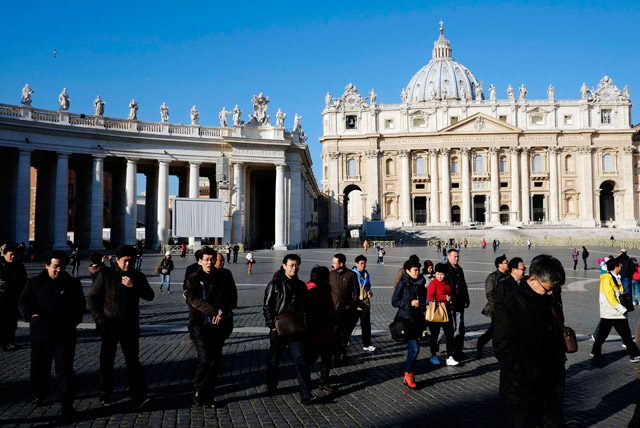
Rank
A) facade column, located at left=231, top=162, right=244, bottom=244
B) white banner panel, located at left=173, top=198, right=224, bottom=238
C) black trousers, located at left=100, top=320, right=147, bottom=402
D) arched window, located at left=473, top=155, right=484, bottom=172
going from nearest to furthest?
black trousers, located at left=100, top=320, right=147, bottom=402 → white banner panel, located at left=173, top=198, right=224, bottom=238 → facade column, located at left=231, top=162, right=244, bottom=244 → arched window, located at left=473, top=155, right=484, bottom=172

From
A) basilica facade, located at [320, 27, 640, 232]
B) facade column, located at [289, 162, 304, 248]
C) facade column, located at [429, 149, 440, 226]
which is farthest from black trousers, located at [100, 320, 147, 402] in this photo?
facade column, located at [429, 149, 440, 226]

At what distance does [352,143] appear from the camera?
72.2 metres

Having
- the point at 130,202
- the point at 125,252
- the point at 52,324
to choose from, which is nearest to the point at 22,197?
the point at 130,202

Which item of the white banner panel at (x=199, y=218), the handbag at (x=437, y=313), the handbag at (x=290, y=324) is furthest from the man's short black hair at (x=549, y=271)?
the white banner panel at (x=199, y=218)

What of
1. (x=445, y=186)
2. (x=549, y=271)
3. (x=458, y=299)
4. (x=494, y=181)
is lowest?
(x=458, y=299)

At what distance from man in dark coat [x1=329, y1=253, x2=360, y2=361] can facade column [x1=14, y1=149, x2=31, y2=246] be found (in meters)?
30.3

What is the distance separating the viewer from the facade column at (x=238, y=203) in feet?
124

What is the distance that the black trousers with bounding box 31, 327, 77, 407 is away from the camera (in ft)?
17.2

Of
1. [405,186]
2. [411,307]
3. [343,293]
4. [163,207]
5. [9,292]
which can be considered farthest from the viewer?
[405,186]

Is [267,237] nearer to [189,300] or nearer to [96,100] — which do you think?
[96,100]

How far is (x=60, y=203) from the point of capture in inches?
1316

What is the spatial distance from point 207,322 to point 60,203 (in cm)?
3195

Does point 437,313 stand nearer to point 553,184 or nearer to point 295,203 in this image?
point 295,203

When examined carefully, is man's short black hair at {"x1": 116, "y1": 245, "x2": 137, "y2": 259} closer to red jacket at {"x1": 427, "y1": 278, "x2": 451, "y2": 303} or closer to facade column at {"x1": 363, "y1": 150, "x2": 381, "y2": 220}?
red jacket at {"x1": 427, "y1": 278, "x2": 451, "y2": 303}
